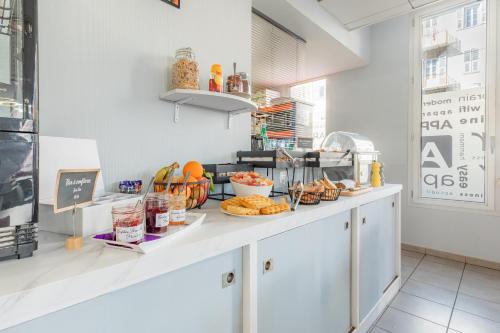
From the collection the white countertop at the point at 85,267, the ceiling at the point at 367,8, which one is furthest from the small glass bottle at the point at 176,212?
the ceiling at the point at 367,8

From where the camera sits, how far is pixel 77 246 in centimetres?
72

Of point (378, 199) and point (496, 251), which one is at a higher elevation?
point (378, 199)

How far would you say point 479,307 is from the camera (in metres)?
2.10

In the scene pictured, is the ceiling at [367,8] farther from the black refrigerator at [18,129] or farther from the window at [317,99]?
the black refrigerator at [18,129]

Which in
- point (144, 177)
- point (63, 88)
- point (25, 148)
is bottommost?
point (144, 177)

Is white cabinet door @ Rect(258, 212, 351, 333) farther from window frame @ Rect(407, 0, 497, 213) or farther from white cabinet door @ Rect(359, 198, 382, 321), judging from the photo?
window frame @ Rect(407, 0, 497, 213)

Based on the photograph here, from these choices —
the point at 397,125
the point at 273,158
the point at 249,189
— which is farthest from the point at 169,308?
the point at 397,125

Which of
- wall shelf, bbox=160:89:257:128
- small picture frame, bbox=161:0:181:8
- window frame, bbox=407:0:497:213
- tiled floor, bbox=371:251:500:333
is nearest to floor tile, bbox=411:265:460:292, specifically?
tiled floor, bbox=371:251:500:333

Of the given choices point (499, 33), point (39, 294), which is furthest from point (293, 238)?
point (499, 33)

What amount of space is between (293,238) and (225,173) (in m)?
0.56

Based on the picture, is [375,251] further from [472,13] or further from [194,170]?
[472,13]

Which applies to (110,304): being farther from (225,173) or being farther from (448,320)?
(448,320)

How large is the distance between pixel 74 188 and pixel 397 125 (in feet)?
12.2

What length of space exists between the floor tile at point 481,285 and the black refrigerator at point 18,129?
3129 mm
